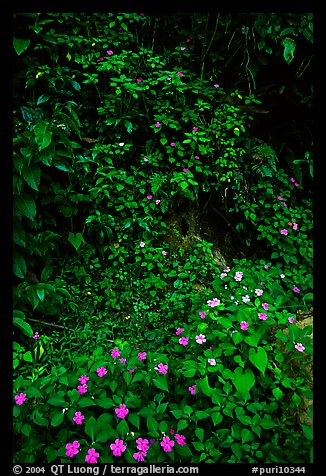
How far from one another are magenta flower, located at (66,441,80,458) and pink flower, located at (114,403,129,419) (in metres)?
0.24

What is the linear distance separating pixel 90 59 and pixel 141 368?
9.78 ft

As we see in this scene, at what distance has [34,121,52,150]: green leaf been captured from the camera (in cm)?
272

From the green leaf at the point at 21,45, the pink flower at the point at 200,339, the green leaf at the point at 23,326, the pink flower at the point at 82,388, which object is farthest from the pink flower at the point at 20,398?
the green leaf at the point at 21,45

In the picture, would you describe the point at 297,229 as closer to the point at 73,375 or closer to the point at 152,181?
the point at 152,181

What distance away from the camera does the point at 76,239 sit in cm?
325

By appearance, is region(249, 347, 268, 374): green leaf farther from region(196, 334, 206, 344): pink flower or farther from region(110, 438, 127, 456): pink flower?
region(110, 438, 127, 456): pink flower

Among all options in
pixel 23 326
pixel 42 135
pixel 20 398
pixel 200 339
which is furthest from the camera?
pixel 42 135

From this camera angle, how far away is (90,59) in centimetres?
359

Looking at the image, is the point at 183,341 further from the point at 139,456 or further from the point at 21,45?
the point at 21,45

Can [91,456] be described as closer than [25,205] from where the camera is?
Yes

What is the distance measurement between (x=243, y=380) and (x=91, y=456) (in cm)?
88

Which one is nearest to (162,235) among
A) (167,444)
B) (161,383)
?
(161,383)

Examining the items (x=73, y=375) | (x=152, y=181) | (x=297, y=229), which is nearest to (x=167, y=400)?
(x=73, y=375)

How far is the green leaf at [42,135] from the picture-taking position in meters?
2.72
